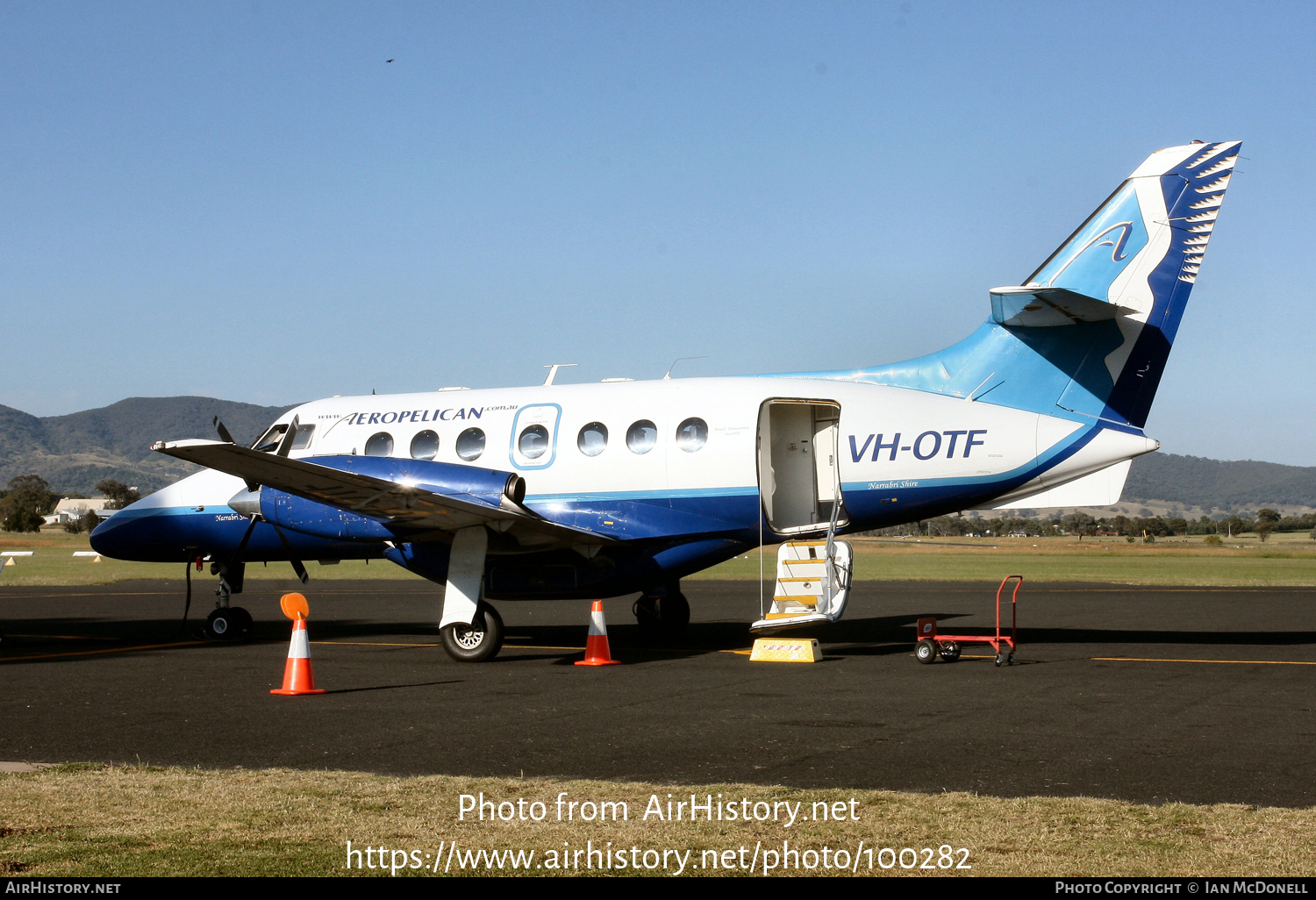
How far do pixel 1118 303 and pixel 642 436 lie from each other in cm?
632

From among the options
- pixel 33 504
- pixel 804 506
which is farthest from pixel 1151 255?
pixel 33 504

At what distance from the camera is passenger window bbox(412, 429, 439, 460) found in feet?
53.5

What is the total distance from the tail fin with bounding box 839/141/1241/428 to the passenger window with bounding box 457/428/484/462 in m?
6.80

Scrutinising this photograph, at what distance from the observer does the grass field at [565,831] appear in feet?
16.7

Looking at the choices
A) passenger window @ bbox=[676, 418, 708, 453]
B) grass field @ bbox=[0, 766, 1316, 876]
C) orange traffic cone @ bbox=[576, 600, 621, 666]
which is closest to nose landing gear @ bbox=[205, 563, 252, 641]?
orange traffic cone @ bbox=[576, 600, 621, 666]

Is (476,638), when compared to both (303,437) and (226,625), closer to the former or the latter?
(226,625)

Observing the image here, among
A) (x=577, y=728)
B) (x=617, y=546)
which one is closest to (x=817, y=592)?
(x=617, y=546)

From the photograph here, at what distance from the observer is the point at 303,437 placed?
17.7 metres

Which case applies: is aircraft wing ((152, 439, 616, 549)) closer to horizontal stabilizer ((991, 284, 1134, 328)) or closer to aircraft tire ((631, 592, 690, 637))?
aircraft tire ((631, 592, 690, 637))

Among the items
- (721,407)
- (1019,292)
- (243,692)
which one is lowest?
(243,692)
